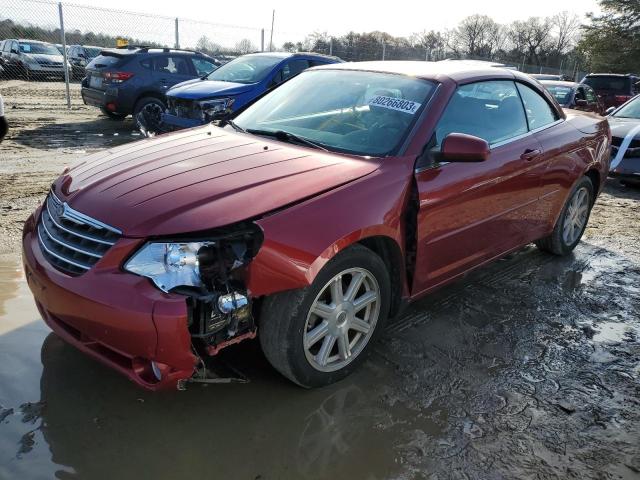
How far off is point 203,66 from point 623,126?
325 inches

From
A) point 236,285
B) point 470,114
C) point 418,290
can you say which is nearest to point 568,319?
point 418,290

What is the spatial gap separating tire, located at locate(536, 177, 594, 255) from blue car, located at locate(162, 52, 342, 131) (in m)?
4.24

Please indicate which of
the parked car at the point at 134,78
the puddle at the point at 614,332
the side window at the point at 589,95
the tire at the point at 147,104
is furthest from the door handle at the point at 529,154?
the side window at the point at 589,95

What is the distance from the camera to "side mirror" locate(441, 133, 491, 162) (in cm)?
313

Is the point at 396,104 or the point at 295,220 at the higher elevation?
the point at 396,104

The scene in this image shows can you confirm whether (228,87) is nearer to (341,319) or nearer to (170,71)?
(170,71)

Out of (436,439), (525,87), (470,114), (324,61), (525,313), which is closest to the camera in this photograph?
(436,439)

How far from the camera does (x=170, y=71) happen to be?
11.3m

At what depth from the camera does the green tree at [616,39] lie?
124ft

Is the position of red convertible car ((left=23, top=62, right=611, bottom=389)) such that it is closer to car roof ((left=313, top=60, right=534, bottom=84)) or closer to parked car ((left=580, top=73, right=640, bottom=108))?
car roof ((left=313, top=60, right=534, bottom=84))

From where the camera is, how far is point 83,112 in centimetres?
1337

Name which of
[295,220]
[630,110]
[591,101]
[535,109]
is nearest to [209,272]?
[295,220]

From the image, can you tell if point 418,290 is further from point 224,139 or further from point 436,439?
point 224,139

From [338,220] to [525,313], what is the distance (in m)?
2.04
